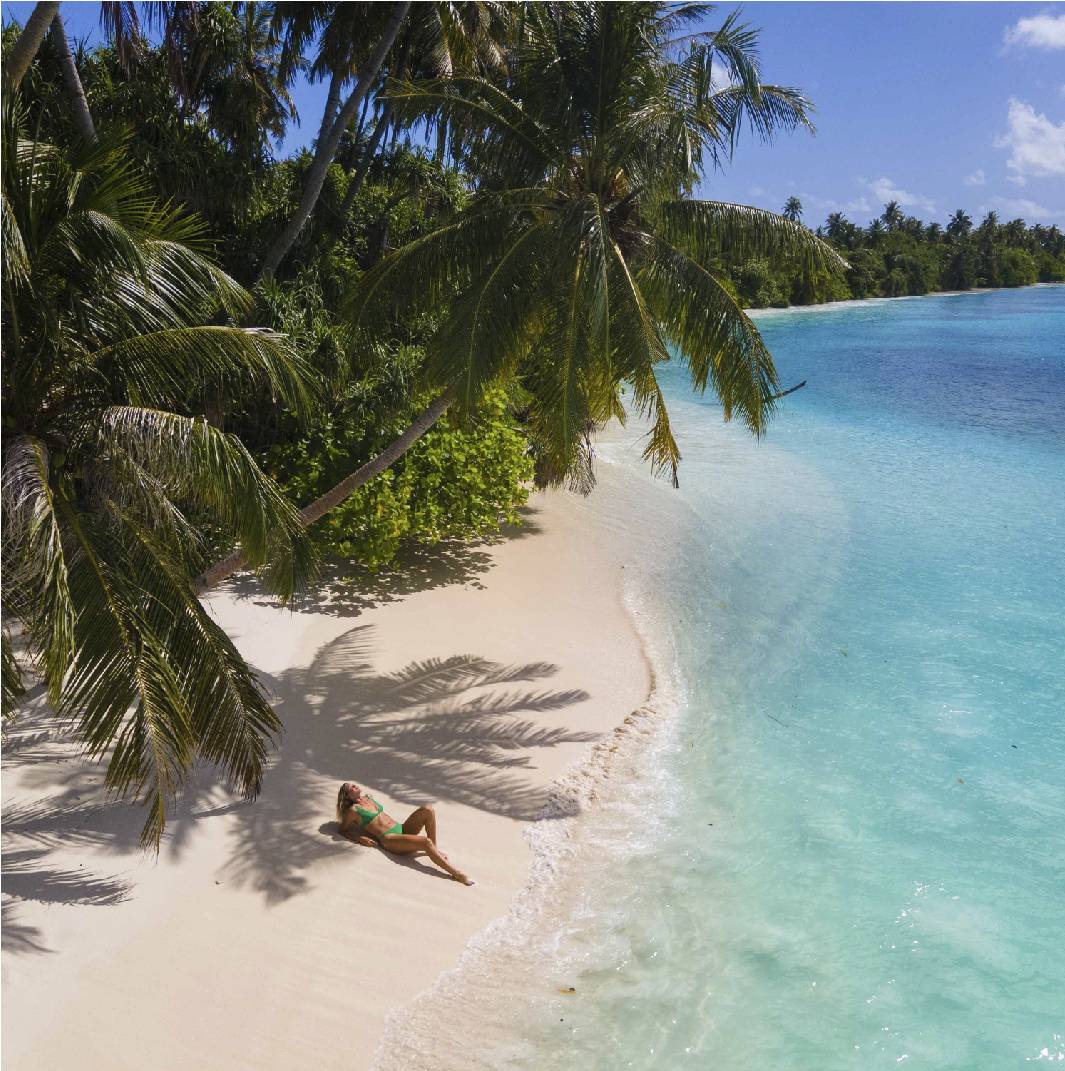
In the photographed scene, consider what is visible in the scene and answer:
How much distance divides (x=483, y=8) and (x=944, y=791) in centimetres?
1219

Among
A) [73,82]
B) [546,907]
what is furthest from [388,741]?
[73,82]

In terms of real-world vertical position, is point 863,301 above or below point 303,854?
above

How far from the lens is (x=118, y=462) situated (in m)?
5.89

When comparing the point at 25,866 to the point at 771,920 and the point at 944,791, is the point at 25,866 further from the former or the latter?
the point at 944,791

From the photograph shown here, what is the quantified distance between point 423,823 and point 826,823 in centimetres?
393

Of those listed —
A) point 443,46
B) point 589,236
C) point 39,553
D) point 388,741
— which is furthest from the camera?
point 443,46

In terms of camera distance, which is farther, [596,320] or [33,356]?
[596,320]

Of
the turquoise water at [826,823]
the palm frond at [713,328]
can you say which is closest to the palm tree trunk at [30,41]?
the palm frond at [713,328]

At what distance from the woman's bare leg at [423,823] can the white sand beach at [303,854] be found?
0.26m

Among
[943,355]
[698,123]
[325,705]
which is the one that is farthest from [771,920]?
[943,355]

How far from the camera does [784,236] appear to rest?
9734 mm

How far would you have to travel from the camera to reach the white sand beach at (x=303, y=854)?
238 inches

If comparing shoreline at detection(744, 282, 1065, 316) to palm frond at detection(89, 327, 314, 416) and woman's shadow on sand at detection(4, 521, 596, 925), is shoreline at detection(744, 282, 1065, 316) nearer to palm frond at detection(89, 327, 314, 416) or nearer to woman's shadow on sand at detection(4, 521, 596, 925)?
woman's shadow on sand at detection(4, 521, 596, 925)

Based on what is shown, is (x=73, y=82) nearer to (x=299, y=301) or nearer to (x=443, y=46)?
(x=299, y=301)
